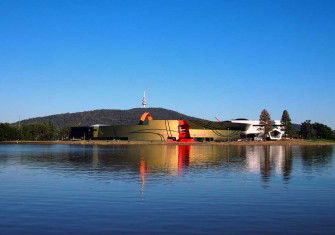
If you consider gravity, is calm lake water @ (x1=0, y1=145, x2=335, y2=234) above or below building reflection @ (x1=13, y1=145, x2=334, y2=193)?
below

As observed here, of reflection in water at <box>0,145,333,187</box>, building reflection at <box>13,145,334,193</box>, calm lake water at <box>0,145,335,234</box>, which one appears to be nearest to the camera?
calm lake water at <box>0,145,335,234</box>

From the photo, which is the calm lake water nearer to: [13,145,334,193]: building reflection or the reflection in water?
[13,145,334,193]: building reflection

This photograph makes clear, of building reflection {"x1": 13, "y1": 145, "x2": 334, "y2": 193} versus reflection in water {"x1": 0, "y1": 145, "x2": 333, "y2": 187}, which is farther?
reflection in water {"x1": 0, "y1": 145, "x2": 333, "y2": 187}

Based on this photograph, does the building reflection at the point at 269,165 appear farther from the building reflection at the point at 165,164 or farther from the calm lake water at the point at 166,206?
the calm lake water at the point at 166,206

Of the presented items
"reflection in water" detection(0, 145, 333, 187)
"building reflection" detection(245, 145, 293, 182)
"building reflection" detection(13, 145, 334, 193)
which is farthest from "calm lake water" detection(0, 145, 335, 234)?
"building reflection" detection(245, 145, 293, 182)

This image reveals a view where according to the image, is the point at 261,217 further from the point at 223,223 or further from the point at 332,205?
the point at 332,205

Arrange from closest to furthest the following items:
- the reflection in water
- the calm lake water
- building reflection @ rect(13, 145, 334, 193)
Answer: the calm lake water → building reflection @ rect(13, 145, 334, 193) → the reflection in water

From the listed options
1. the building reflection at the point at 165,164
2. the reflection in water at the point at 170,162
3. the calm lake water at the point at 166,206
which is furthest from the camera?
the reflection in water at the point at 170,162

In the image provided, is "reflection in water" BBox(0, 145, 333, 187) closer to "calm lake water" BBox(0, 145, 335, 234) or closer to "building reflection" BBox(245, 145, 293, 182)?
"building reflection" BBox(245, 145, 293, 182)

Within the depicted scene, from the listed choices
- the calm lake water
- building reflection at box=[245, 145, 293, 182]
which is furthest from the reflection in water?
the calm lake water

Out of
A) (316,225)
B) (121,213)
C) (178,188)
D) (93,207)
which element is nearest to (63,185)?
(178,188)

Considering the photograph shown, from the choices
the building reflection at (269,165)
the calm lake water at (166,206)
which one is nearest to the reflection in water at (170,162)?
the building reflection at (269,165)

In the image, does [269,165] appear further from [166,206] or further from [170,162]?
[166,206]

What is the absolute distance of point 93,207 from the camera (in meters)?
25.4
